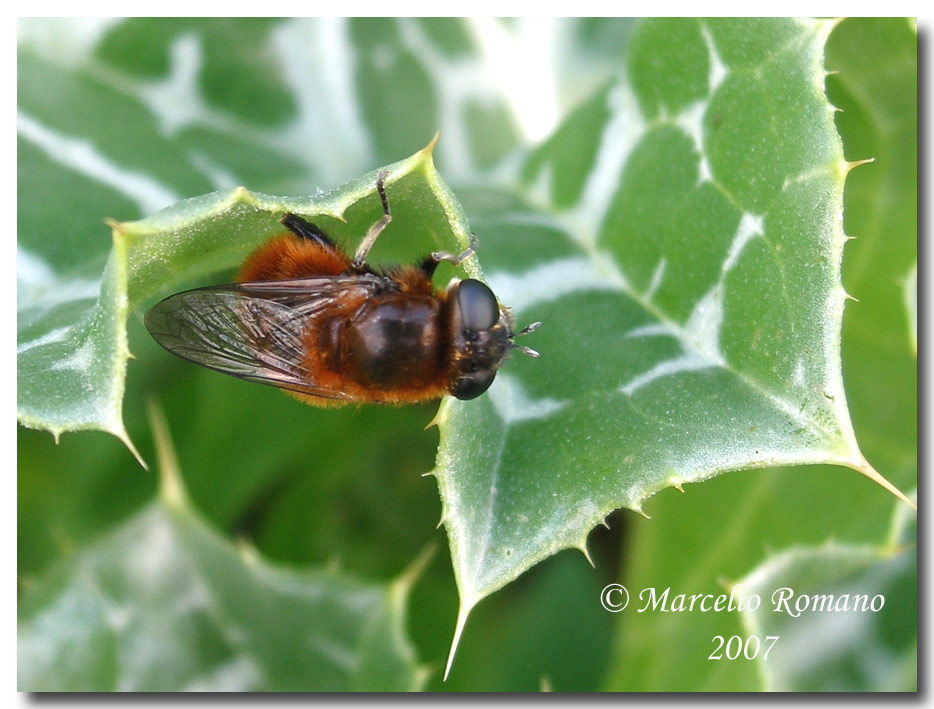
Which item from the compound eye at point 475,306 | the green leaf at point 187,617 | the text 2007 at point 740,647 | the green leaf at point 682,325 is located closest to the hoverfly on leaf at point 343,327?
the compound eye at point 475,306

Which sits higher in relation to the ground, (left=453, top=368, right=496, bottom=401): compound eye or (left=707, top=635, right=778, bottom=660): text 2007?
(left=453, top=368, right=496, bottom=401): compound eye

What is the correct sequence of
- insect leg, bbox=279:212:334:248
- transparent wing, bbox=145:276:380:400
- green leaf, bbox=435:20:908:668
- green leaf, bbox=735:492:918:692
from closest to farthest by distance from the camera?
green leaf, bbox=435:20:908:668 < transparent wing, bbox=145:276:380:400 < insect leg, bbox=279:212:334:248 < green leaf, bbox=735:492:918:692

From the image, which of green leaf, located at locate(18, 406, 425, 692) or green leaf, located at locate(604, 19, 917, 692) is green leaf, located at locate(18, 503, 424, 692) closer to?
green leaf, located at locate(18, 406, 425, 692)

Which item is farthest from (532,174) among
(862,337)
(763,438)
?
(763,438)

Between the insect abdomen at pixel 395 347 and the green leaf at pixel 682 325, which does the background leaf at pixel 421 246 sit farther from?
the insect abdomen at pixel 395 347

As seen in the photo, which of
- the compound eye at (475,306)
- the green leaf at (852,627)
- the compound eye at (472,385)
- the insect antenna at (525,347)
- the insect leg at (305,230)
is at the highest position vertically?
the insect leg at (305,230)

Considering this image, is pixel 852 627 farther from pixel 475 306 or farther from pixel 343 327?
pixel 343 327

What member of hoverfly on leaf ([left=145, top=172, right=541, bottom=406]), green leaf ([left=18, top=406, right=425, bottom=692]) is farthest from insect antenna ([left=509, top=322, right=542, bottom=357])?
green leaf ([left=18, top=406, right=425, bottom=692])

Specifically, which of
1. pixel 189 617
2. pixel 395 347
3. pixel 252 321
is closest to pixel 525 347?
pixel 395 347
